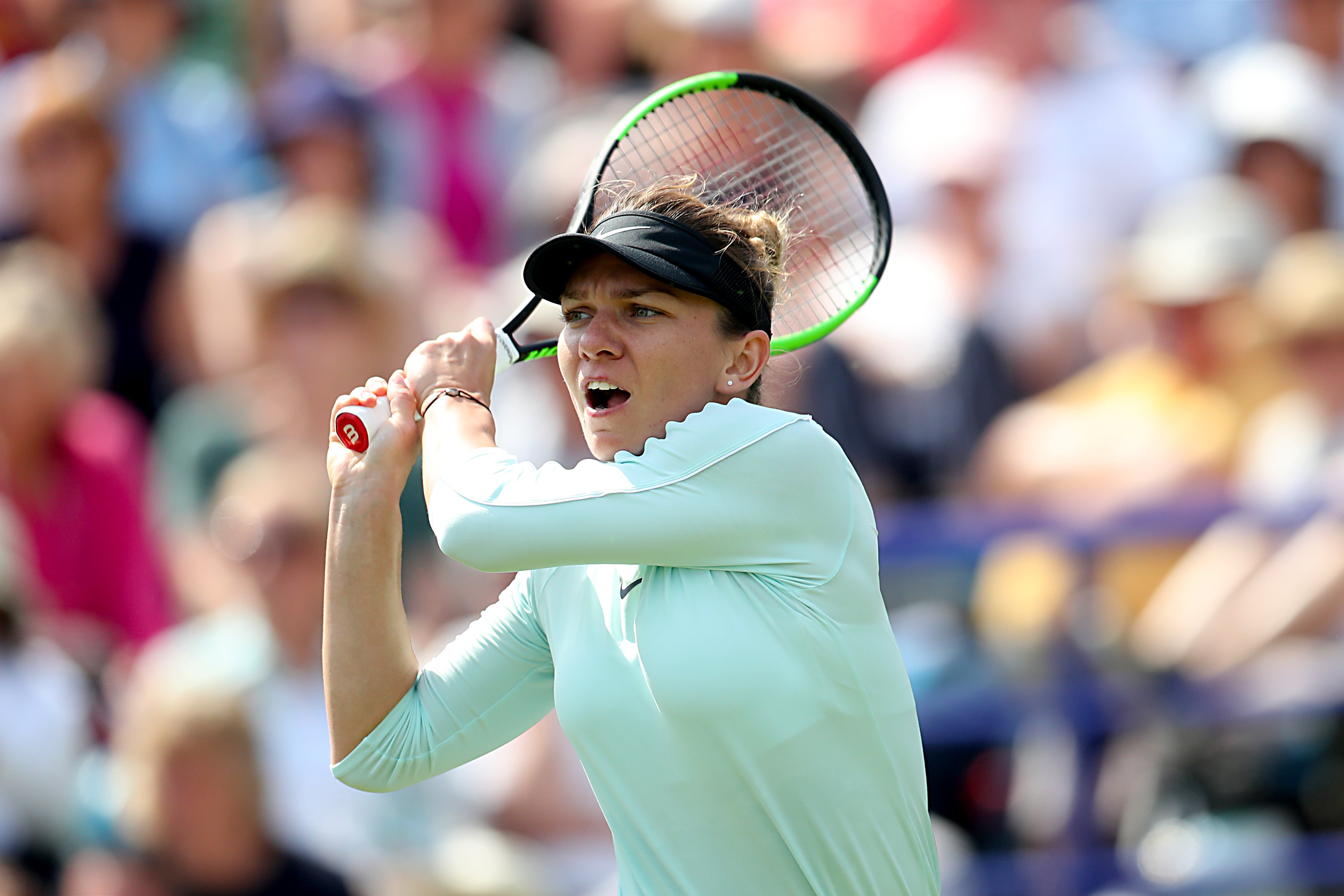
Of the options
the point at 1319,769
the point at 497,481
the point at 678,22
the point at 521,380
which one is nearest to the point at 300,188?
the point at 521,380

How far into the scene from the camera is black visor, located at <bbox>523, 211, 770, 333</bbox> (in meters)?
2.30

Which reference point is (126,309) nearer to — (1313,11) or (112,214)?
(112,214)

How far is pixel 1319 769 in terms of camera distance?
500 centimetres

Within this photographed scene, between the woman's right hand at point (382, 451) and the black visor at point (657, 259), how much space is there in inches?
9.9

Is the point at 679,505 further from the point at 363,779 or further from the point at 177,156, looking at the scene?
the point at 177,156

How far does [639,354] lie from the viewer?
92.8 inches

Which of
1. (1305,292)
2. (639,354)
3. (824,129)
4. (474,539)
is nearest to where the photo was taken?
(474,539)

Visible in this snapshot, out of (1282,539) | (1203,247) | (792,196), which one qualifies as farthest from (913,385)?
(792,196)

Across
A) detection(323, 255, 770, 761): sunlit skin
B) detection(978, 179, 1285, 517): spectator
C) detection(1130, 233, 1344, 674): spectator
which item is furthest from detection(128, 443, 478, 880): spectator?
detection(323, 255, 770, 761): sunlit skin

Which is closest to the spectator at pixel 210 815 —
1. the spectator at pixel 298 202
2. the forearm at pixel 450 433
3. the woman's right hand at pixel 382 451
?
the spectator at pixel 298 202

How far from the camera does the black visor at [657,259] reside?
2.30 m

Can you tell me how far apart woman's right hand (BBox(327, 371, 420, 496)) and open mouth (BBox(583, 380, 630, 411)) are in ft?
0.85

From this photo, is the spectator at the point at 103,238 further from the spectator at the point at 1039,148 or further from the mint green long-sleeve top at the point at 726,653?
the mint green long-sleeve top at the point at 726,653

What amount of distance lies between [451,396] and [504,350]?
18cm
